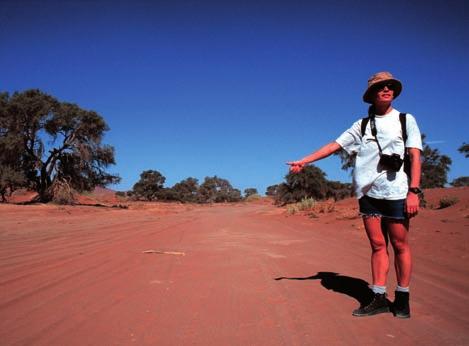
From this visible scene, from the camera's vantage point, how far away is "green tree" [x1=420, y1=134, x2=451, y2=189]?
158ft

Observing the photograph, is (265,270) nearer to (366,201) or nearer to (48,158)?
(366,201)

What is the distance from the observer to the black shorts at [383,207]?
348 cm

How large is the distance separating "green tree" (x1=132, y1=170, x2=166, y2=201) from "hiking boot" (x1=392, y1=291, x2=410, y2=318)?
60167mm

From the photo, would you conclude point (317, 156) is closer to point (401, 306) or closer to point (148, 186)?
point (401, 306)

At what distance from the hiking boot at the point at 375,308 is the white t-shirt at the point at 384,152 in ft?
2.77

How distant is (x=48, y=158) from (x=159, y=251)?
85.2 feet

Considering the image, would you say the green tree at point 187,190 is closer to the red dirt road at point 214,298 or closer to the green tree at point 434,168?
the green tree at point 434,168

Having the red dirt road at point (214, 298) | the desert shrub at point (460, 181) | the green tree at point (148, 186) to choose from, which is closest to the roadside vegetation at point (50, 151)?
the red dirt road at point (214, 298)

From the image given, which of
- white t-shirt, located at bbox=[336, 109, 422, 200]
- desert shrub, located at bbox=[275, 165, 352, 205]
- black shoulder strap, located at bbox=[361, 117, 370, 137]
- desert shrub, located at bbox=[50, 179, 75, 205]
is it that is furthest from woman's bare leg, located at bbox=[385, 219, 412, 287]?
desert shrub, located at bbox=[275, 165, 352, 205]

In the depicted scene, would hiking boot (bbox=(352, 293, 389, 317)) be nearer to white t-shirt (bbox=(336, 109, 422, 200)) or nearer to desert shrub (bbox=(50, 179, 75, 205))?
white t-shirt (bbox=(336, 109, 422, 200))

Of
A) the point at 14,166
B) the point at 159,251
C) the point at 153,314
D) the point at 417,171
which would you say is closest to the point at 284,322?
the point at 153,314

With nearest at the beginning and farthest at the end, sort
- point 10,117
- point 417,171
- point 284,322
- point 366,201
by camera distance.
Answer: point 284,322, point 417,171, point 366,201, point 10,117

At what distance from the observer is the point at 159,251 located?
6.55 metres

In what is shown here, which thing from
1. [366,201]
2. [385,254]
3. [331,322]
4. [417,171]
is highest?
[417,171]
